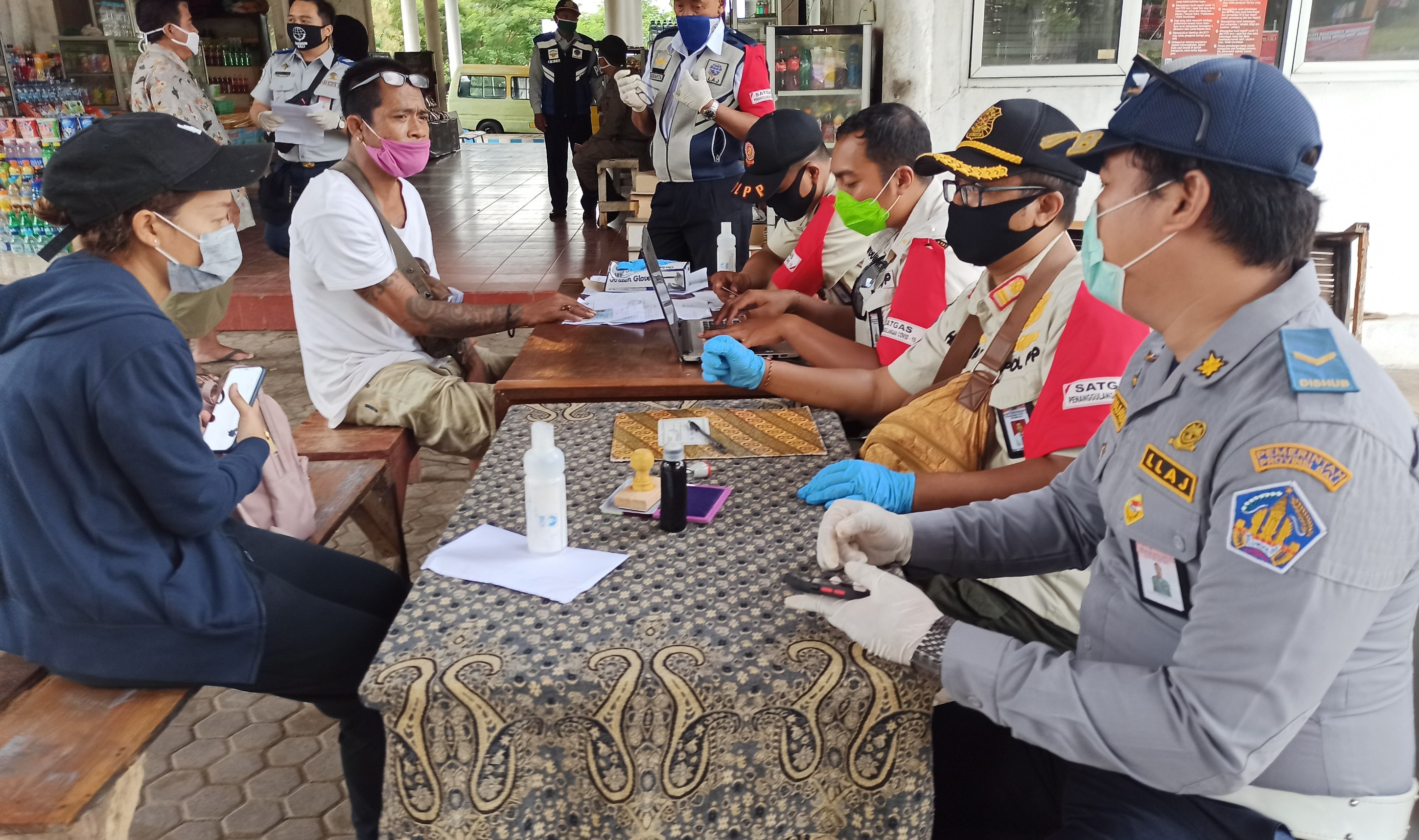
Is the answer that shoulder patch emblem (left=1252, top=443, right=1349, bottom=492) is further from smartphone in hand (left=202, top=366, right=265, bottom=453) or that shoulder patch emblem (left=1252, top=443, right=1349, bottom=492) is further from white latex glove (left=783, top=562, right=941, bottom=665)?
smartphone in hand (left=202, top=366, right=265, bottom=453)

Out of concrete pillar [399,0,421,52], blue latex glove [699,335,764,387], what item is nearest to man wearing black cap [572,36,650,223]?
blue latex glove [699,335,764,387]

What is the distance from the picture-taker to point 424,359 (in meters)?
2.98

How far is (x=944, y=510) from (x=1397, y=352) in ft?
15.9

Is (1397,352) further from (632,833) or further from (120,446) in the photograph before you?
(120,446)

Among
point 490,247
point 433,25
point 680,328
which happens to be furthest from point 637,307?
point 433,25

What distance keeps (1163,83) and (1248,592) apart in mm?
622

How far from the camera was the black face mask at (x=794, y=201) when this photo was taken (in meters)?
3.22

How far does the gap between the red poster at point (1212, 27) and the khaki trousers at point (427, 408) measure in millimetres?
3991

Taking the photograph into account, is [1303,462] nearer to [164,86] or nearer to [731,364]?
[731,364]

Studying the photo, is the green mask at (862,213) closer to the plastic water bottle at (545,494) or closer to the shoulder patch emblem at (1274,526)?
the plastic water bottle at (545,494)

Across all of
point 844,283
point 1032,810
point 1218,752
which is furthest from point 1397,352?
point 1218,752

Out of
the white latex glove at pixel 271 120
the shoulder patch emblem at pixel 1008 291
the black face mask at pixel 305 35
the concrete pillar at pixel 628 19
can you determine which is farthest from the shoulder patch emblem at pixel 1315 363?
the concrete pillar at pixel 628 19

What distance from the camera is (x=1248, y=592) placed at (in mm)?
1028

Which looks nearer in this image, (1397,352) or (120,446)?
(120,446)
